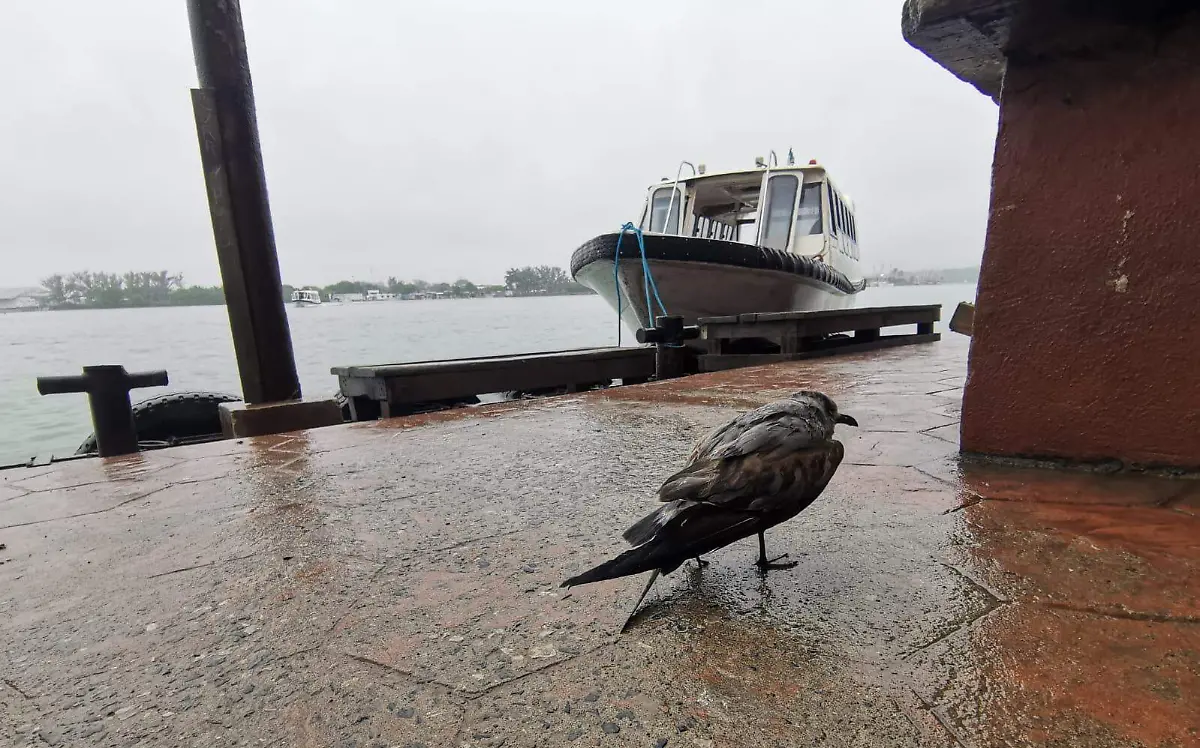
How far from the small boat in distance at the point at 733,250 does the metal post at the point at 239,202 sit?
463cm

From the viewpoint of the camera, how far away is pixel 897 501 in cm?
190

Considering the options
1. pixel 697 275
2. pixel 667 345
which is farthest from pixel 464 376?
pixel 697 275

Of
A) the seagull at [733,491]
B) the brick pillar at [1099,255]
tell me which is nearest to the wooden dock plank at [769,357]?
the brick pillar at [1099,255]

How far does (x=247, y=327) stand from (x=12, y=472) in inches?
58.6

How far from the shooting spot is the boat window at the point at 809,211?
10.6 metres

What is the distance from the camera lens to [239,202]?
12.9ft

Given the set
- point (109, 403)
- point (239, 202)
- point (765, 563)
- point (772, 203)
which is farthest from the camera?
point (772, 203)

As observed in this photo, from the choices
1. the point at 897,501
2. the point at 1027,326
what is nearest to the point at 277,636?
the point at 897,501

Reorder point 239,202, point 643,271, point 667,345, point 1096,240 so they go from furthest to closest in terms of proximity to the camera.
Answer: point 643,271 → point 667,345 → point 239,202 → point 1096,240

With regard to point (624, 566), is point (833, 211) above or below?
above

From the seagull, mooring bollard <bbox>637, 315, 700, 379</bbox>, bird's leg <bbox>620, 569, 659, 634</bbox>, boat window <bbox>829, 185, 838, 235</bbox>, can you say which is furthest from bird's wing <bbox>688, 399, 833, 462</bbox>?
boat window <bbox>829, 185, 838, 235</bbox>

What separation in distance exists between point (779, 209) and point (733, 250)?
3.00 m

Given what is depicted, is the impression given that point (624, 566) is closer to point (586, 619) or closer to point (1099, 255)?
point (586, 619)

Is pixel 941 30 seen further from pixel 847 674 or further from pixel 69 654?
pixel 69 654
